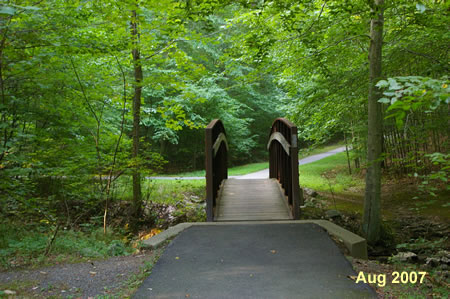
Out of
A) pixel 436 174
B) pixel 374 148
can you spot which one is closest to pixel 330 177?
pixel 374 148

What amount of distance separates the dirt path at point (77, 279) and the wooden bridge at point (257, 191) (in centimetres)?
265

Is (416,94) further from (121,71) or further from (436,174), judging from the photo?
(121,71)

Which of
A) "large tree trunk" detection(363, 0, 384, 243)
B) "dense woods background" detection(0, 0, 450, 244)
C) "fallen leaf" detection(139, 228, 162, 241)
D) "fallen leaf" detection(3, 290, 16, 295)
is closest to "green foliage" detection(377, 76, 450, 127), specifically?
"dense woods background" detection(0, 0, 450, 244)

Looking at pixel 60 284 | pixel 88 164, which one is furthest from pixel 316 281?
pixel 88 164

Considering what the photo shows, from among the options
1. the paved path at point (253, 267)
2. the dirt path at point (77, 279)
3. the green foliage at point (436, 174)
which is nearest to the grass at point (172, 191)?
the paved path at point (253, 267)

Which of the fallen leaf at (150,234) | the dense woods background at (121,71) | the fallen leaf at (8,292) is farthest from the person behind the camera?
the fallen leaf at (150,234)

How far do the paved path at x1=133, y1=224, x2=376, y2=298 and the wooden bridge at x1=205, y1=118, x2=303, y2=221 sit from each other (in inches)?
50.7

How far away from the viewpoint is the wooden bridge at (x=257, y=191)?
627 cm

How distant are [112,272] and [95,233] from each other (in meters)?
2.29

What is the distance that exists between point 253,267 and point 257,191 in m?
4.47

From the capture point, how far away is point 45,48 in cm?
443

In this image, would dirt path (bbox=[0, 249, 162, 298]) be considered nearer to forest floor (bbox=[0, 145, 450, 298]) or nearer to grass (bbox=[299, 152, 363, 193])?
forest floor (bbox=[0, 145, 450, 298])

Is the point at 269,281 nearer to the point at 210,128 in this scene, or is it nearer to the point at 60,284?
the point at 60,284

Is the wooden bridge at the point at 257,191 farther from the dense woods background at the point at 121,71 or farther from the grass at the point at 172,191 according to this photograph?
the grass at the point at 172,191
